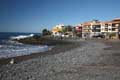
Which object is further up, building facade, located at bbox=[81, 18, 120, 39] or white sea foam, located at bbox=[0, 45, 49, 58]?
building facade, located at bbox=[81, 18, 120, 39]

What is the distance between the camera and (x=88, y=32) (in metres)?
107

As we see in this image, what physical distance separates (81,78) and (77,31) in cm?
10832

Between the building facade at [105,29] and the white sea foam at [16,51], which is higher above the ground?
the building facade at [105,29]

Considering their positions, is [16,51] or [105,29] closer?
[16,51]

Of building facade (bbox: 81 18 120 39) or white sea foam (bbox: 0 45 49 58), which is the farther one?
building facade (bbox: 81 18 120 39)

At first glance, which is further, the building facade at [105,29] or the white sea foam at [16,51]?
the building facade at [105,29]

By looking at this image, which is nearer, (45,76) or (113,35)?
(45,76)

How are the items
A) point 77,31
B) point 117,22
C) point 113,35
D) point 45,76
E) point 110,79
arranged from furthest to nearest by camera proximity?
1. point 77,31
2. point 117,22
3. point 113,35
4. point 45,76
5. point 110,79

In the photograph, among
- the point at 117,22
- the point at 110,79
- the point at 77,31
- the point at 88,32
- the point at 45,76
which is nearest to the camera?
the point at 110,79

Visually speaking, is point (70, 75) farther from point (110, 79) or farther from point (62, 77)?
point (110, 79)

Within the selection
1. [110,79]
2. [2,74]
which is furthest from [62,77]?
[2,74]

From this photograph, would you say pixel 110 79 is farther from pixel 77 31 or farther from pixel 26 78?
pixel 77 31

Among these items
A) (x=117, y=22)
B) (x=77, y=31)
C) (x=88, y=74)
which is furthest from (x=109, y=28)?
(x=88, y=74)

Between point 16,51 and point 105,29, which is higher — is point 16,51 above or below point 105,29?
below
